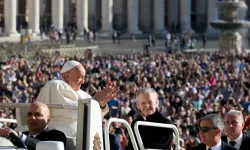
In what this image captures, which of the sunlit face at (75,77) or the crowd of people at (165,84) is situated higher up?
the sunlit face at (75,77)

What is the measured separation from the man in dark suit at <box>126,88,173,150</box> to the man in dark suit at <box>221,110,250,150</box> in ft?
2.56

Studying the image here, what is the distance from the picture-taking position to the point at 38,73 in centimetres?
3684

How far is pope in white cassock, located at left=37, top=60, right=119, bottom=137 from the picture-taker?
28.1 ft

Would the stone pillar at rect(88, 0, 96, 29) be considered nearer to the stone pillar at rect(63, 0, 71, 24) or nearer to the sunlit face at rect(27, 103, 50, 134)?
the stone pillar at rect(63, 0, 71, 24)

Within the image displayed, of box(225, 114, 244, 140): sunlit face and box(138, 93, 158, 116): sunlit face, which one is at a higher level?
box(138, 93, 158, 116): sunlit face

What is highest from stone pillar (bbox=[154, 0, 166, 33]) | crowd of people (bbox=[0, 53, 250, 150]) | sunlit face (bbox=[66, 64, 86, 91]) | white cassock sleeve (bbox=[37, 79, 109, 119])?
sunlit face (bbox=[66, 64, 86, 91])

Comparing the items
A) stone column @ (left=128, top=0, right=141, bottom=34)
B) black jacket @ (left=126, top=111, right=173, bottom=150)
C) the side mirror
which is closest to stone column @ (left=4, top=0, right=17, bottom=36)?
stone column @ (left=128, top=0, right=141, bottom=34)

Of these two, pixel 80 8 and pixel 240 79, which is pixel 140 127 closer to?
pixel 240 79

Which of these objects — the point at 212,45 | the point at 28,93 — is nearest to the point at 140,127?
the point at 28,93

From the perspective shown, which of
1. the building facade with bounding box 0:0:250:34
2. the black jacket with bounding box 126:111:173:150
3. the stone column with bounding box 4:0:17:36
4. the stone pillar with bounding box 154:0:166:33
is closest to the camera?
the black jacket with bounding box 126:111:173:150

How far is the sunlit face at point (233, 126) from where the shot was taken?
9.41 metres

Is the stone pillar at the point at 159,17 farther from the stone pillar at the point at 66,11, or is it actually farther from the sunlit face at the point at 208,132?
the sunlit face at the point at 208,132

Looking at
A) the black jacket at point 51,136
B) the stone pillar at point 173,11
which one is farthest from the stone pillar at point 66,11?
the black jacket at point 51,136

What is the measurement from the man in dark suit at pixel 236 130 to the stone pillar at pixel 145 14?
8858 cm
